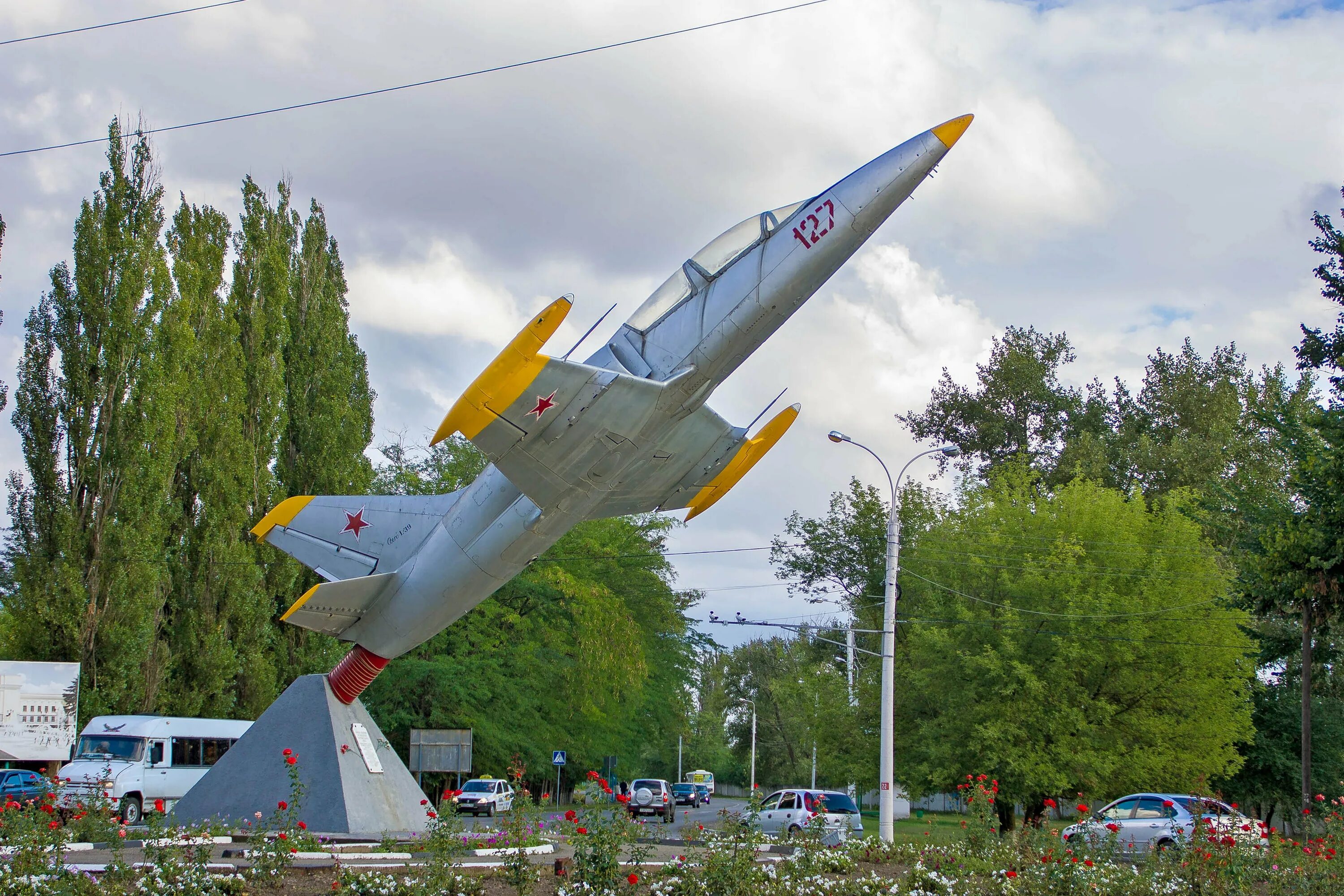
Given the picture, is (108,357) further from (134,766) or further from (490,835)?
(490,835)

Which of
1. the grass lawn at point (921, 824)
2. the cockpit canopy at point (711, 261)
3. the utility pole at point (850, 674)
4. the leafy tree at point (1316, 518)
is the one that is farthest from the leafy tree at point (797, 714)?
the cockpit canopy at point (711, 261)

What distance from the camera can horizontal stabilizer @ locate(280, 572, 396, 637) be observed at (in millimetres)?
14125

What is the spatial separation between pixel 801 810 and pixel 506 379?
13.8 metres

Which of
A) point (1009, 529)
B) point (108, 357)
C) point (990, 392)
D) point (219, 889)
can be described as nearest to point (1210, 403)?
point (990, 392)

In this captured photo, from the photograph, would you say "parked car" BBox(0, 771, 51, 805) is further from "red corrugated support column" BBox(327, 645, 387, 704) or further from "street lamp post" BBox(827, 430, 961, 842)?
"street lamp post" BBox(827, 430, 961, 842)

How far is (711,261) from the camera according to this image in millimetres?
12758

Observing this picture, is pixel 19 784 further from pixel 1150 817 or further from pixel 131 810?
pixel 1150 817

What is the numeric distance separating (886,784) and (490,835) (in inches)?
247

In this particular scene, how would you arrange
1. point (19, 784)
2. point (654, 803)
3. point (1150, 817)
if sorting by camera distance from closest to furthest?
point (1150, 817)
point (19, 784)
point (654, 803)

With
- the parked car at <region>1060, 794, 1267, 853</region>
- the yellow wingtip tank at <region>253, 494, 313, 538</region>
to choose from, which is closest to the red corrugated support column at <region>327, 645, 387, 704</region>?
the yellow wingtip tank at <region>253, 494, 313, 538</region>

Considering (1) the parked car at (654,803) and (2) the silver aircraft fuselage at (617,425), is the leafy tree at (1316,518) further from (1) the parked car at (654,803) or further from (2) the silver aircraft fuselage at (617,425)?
(1) the parked car at (654,803)

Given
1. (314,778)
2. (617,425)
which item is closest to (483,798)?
(314,778)

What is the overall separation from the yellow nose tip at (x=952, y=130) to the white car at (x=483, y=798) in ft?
67.4

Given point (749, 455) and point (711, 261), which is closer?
point (711, 261)
